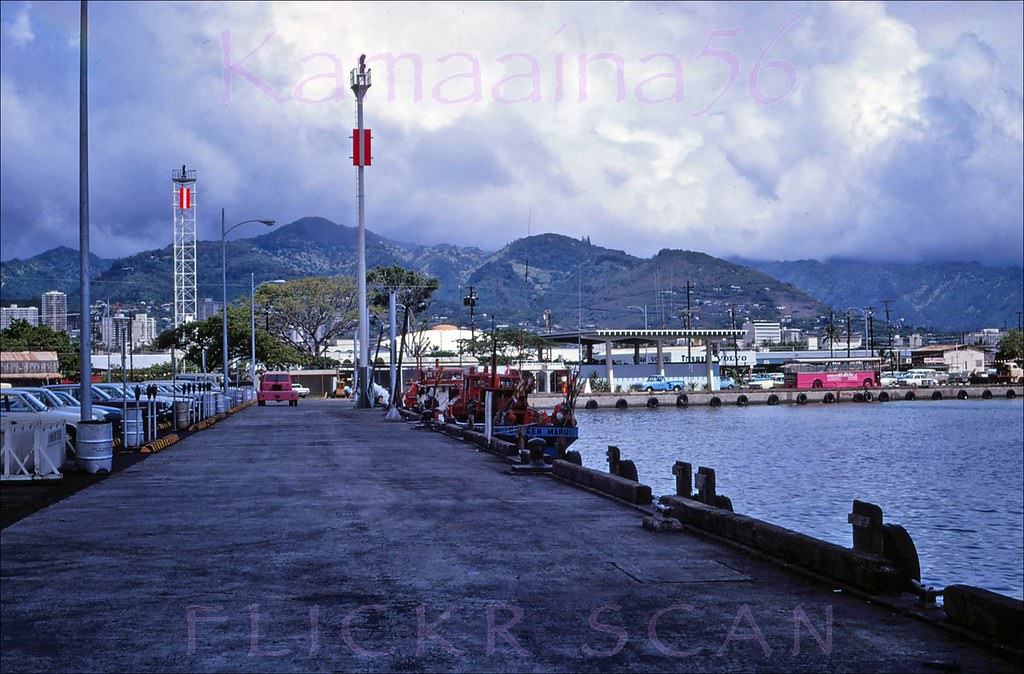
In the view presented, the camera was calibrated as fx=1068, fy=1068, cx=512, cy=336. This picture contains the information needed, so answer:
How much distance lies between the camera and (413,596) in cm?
945

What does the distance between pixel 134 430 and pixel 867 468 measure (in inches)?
1245

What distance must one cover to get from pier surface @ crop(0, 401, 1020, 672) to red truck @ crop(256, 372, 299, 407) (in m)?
53.9

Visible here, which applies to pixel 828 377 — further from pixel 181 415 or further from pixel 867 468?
pixel 181 415

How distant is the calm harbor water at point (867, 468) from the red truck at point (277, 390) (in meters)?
19.6

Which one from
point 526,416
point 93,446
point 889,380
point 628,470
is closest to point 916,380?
point 889,380

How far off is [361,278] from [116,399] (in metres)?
35.1

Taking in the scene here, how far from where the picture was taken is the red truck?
231ft

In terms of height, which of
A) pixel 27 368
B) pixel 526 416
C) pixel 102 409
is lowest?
pixel 526 416

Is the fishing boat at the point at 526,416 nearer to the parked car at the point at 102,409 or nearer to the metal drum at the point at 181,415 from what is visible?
the metal drum at the point at 181,415

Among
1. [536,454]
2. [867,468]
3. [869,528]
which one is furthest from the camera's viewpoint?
[867,468]

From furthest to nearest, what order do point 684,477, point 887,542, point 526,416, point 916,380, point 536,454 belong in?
point 916,380
point 526,416
point 536,454
point 684,477
point 887,542

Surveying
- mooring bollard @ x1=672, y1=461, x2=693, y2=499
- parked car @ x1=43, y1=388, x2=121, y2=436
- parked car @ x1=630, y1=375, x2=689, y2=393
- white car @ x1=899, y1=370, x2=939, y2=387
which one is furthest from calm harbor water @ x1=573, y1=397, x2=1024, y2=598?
white car @ x1=899, y1=370, x2=939, y2=387

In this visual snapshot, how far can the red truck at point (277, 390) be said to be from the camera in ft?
231

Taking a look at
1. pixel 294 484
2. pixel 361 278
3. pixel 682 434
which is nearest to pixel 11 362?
pixel 361 278
